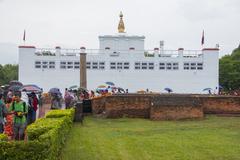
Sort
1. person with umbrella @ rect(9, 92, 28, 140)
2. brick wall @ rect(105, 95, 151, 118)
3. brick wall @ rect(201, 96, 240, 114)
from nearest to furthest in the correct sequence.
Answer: person with umbrella @ rect(9, 92, 28, 140)
brick wall @ rect(105, 95, 151, 118)
brick wall @ rect(201, 96, 240, 114)

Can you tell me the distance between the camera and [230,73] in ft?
156

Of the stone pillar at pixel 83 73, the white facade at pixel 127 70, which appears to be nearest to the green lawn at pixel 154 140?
the stone pillar at pixel 83 73

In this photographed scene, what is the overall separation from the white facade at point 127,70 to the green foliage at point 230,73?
8553 mm

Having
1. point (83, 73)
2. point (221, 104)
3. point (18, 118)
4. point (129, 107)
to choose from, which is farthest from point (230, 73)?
point (18, 118)

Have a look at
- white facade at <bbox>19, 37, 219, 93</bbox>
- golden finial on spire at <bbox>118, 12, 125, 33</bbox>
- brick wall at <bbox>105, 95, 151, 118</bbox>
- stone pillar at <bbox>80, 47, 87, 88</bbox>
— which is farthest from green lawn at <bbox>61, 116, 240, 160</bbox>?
golden finial on spire at <bbox>118, 12, 125, 33</bbox>

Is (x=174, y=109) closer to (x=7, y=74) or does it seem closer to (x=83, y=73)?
(x=83, y=73)

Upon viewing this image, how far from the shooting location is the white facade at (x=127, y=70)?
127 feet

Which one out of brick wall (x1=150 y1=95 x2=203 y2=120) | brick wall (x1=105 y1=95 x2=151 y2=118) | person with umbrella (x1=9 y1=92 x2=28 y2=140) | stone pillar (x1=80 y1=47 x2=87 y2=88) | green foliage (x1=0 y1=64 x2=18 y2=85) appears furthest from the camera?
green foliage (x1=0 y1=64 x2=18 y2=85)

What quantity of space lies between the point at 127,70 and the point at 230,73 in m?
12.9

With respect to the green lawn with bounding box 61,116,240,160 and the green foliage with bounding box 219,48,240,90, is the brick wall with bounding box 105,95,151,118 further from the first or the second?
the green foliage with bounding box 219,48,240,90

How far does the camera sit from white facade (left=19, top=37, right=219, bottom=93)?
38.7 metres

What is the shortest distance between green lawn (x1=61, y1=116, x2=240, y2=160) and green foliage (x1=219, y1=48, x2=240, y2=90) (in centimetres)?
3273

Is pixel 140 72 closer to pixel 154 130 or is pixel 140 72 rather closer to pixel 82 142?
pixel 154 130

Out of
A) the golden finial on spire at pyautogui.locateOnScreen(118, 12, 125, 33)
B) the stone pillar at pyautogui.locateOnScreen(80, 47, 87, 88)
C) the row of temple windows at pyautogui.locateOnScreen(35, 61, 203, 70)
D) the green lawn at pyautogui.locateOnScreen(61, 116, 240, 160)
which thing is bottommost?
the green lawn at pyautogui.locateOnScreen(61, 116, 240, 160)
